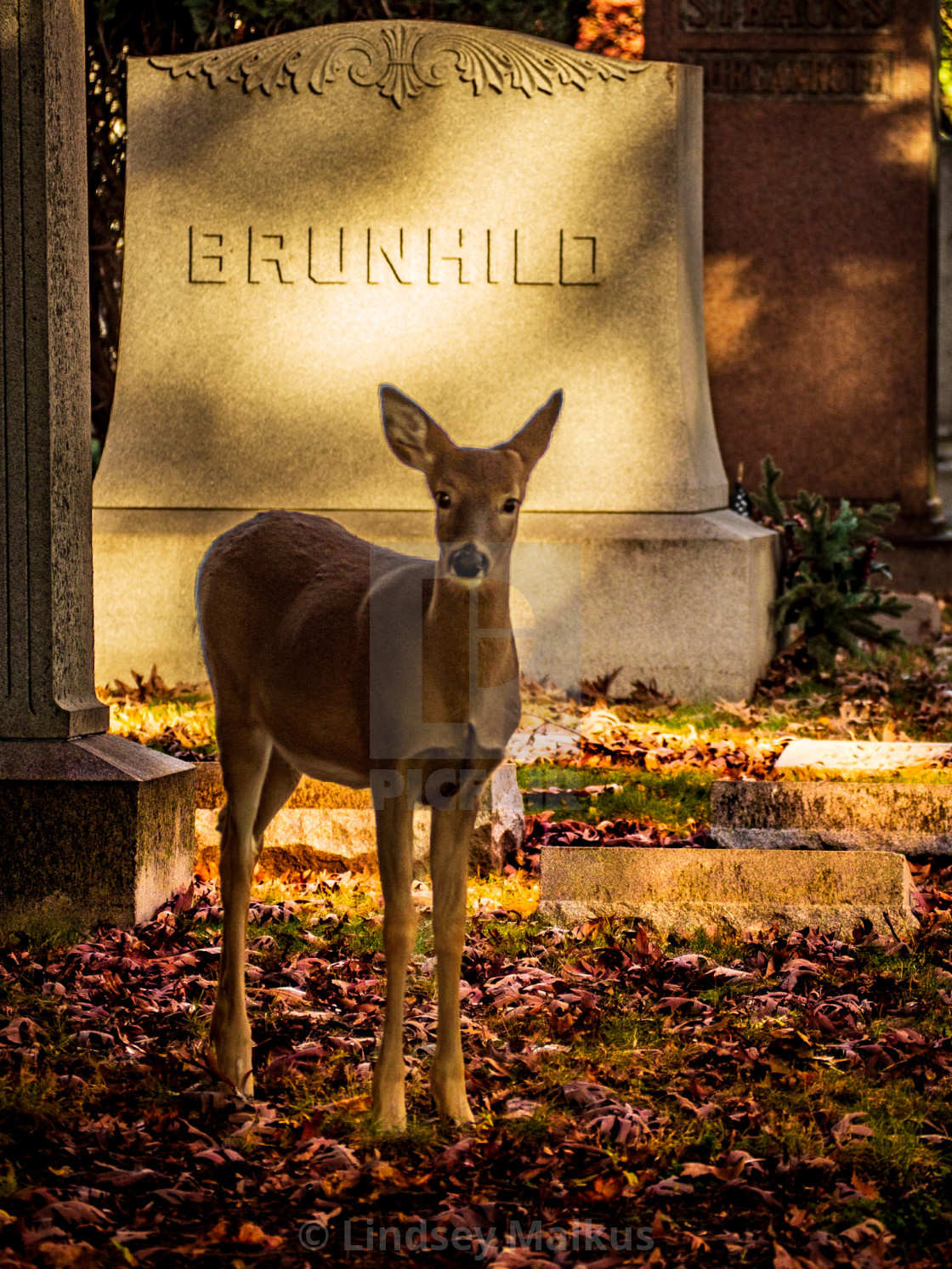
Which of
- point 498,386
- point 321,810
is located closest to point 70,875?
point 321,810

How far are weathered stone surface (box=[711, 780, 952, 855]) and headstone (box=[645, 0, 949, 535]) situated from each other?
7686mm

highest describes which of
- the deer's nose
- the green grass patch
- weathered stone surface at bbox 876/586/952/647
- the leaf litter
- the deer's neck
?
the deer's nose

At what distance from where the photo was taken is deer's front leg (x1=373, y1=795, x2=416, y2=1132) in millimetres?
3029

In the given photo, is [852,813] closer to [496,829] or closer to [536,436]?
[496,829]

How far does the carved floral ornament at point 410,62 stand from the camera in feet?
28.1

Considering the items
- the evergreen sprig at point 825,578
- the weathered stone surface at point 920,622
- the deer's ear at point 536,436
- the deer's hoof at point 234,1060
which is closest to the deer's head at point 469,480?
the deer's ear at point 536,436

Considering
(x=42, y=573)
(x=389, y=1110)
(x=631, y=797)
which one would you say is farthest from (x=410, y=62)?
(x=389, y=1110)

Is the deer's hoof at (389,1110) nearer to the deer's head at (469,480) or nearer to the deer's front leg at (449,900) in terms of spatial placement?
the deer's front leg at (449,900)

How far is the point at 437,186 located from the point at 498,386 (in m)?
1.16

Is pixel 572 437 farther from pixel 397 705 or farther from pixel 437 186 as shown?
pixel 397 705

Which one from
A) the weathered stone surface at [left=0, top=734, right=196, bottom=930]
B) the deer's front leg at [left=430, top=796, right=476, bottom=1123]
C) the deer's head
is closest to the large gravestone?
the weathered stone surface at [left=0, top=734, right=196, bottom=930]

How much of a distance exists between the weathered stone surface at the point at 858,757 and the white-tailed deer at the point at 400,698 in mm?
2917

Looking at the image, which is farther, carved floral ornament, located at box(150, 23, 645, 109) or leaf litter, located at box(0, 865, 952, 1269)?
carved floral ornament, located at box(150, 23, 645, 109)

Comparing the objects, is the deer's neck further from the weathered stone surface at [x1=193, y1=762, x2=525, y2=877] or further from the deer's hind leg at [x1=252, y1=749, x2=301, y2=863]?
the weathered stone surface at [x1=193, y1=762, x2=525, y2=877]
